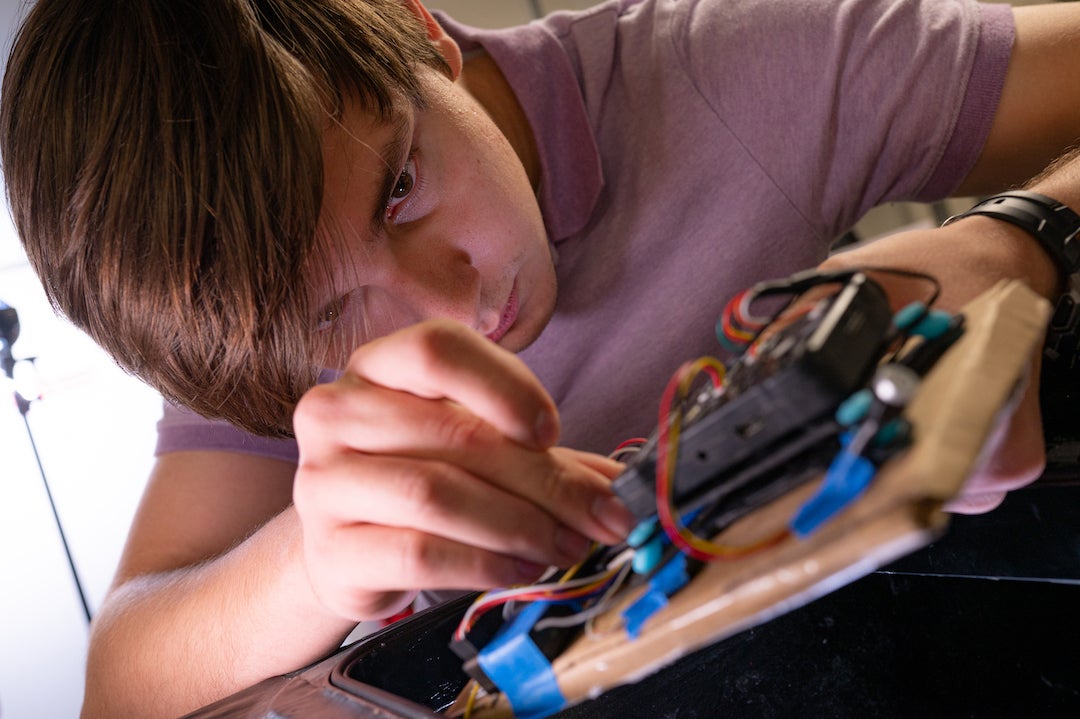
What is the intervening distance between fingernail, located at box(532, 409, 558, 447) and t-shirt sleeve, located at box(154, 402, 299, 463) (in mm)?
655

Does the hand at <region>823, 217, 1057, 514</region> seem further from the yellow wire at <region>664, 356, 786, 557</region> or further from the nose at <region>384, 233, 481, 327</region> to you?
the nose at <region>384, 233, 481, 327</region>

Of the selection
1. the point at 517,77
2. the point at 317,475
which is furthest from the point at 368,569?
the point at 517,77

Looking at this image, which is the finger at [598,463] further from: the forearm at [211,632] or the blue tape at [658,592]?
the forearm at [211,632]

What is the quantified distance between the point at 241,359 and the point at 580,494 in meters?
0.35

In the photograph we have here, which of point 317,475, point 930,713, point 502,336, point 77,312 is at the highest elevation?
point 77,312

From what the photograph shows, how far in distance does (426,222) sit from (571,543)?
40 cm

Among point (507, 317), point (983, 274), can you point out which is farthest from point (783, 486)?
point (507, 317)

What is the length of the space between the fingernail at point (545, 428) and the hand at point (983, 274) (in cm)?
22

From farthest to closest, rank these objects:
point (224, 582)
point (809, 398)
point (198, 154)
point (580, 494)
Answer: point (224, 582) → point (198, 154) → point (580, 494) → point (809, 398)

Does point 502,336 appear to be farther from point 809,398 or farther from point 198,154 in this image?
point 809,398

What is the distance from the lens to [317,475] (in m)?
0.46

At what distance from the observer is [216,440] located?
3.27ft

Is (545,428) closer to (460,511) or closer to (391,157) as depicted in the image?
(460,511)

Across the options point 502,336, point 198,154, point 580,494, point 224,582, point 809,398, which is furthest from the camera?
point 502,336
